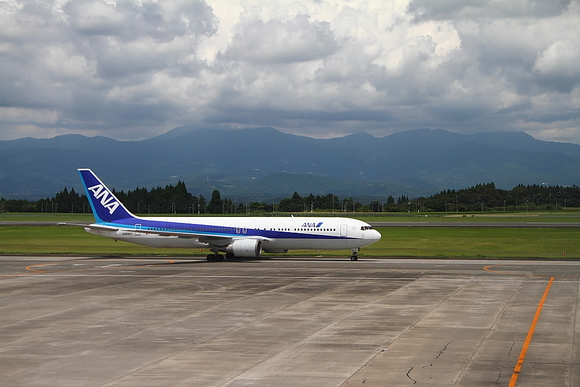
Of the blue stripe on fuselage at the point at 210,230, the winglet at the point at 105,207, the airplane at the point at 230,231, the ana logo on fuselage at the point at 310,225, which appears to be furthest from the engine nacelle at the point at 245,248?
the winglet at the point at 105,207

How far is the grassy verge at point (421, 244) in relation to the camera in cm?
6381

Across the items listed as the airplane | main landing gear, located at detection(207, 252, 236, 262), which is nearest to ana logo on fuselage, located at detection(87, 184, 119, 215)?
the airplane

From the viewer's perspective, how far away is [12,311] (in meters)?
29.3

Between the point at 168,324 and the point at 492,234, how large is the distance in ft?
234

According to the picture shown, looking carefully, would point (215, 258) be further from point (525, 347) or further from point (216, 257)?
point (525, 347)

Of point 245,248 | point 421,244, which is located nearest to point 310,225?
point 245,248

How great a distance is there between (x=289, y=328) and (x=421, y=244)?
52.4m

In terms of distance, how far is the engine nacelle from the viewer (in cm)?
5522

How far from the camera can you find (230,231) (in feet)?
187

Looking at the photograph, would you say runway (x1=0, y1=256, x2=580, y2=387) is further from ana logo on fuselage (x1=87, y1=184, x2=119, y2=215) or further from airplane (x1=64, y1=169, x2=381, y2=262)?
ana logo on fuselage (x1=87, y1=184, x2=119, y2=215)

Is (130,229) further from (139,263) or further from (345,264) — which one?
(345,264)

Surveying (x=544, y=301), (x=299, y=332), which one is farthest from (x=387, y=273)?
(x=299, y=332)

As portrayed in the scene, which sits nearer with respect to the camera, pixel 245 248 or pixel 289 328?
pixel 289 328

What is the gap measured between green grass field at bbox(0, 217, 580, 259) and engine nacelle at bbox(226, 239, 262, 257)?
9.23 metres
